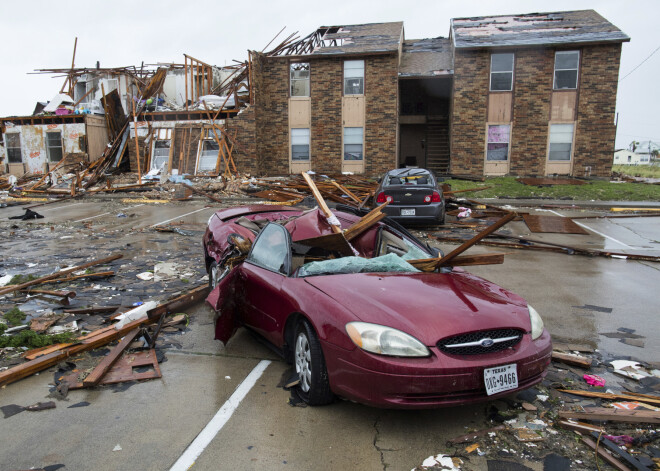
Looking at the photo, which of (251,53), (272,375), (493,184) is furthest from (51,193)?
(272,375)

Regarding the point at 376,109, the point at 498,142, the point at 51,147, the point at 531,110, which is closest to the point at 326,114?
the point at 376,109

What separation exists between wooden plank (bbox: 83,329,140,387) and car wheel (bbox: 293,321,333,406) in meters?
1.66

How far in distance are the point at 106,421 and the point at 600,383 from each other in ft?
12.4

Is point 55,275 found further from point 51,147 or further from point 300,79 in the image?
point 51,147

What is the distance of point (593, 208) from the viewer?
16609 millimetres

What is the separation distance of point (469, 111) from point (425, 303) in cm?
2180

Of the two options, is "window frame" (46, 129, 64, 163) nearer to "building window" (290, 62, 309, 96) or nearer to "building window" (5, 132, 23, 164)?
"building window" (5, 132, 23, 164)

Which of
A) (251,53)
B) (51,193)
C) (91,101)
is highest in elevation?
(251,53)

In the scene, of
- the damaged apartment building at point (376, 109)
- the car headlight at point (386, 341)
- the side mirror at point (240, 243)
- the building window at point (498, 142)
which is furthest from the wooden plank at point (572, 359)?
the building window at point (498, 142)

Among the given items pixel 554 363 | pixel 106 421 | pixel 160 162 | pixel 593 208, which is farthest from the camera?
pixel 160 162

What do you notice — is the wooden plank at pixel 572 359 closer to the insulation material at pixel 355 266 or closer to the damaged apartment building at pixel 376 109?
the insulation material at pixel 355 266

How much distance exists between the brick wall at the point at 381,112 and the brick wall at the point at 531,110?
18.8 feet

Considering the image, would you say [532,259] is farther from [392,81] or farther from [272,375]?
[392,81]

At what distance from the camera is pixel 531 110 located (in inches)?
908
